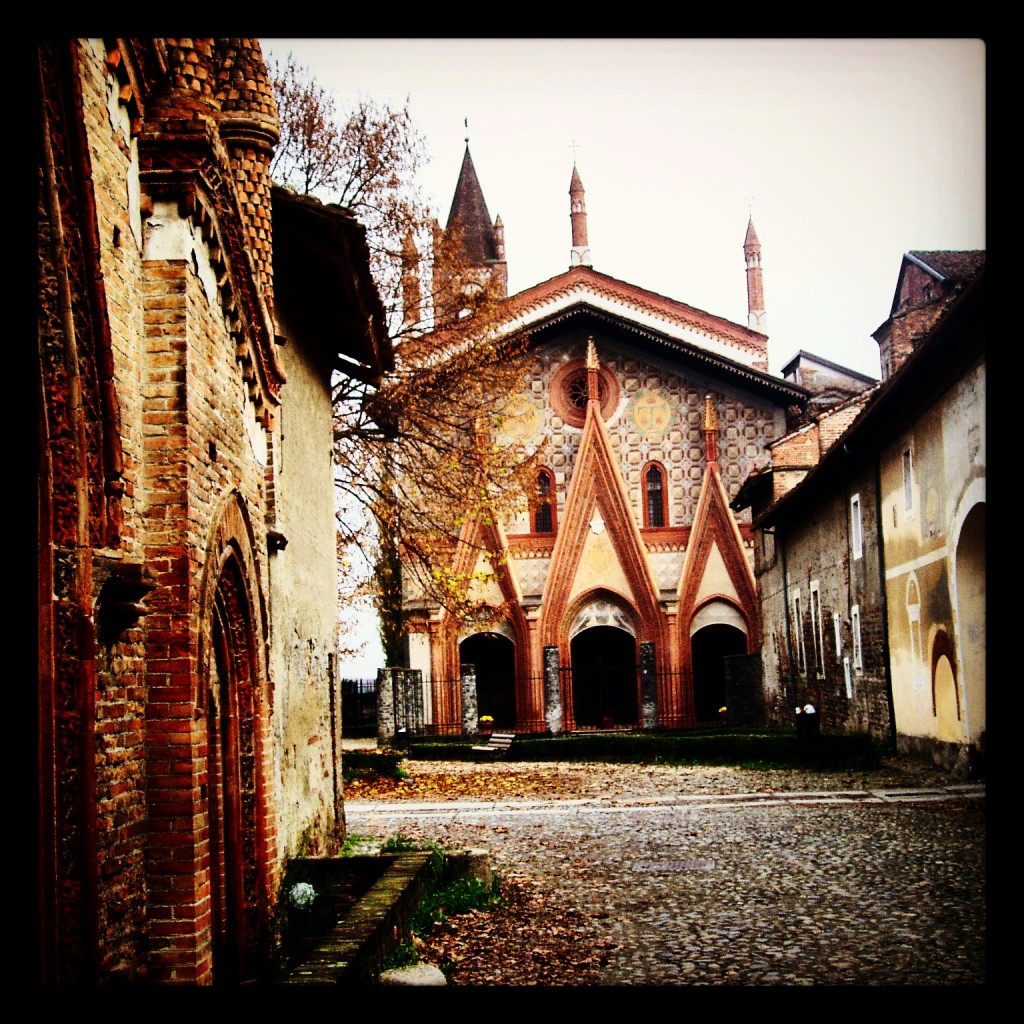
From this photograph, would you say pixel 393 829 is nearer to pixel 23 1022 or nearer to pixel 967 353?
pixel 967 353

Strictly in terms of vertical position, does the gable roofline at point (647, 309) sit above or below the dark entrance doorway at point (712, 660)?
above

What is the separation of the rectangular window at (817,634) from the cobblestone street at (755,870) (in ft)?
25.8

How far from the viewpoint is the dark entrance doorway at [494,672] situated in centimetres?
3612

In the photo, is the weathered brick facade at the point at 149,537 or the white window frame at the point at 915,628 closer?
the weathered brick facade at the point at 149,537

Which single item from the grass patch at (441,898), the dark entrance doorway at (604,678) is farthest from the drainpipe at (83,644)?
the dark entrance doorway at (604,678)

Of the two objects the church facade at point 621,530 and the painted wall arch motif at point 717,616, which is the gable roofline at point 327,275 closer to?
the church facade at point 621,530

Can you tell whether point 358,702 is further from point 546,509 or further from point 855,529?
point 855,529

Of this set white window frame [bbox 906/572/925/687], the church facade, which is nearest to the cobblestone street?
white window frame [bbox 906/572/925/687]

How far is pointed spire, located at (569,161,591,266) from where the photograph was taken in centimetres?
4500

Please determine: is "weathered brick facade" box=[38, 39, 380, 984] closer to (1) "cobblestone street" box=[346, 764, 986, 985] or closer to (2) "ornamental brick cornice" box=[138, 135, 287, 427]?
(2) "ornamental brick cornice" box=[138, 135, 287, 427]

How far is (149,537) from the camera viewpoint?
582 centimetres

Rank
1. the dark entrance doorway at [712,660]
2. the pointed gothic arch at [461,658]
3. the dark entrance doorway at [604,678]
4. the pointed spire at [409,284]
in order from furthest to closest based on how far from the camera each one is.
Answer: the dark entrance doorway at [712,660]
the dark entrance doorway at [604,678]
the pointed gothic arch at [461,658]
the pointed spire at [409,284]

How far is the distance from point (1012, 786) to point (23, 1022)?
298 centimetres

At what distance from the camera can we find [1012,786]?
4.08 metres
